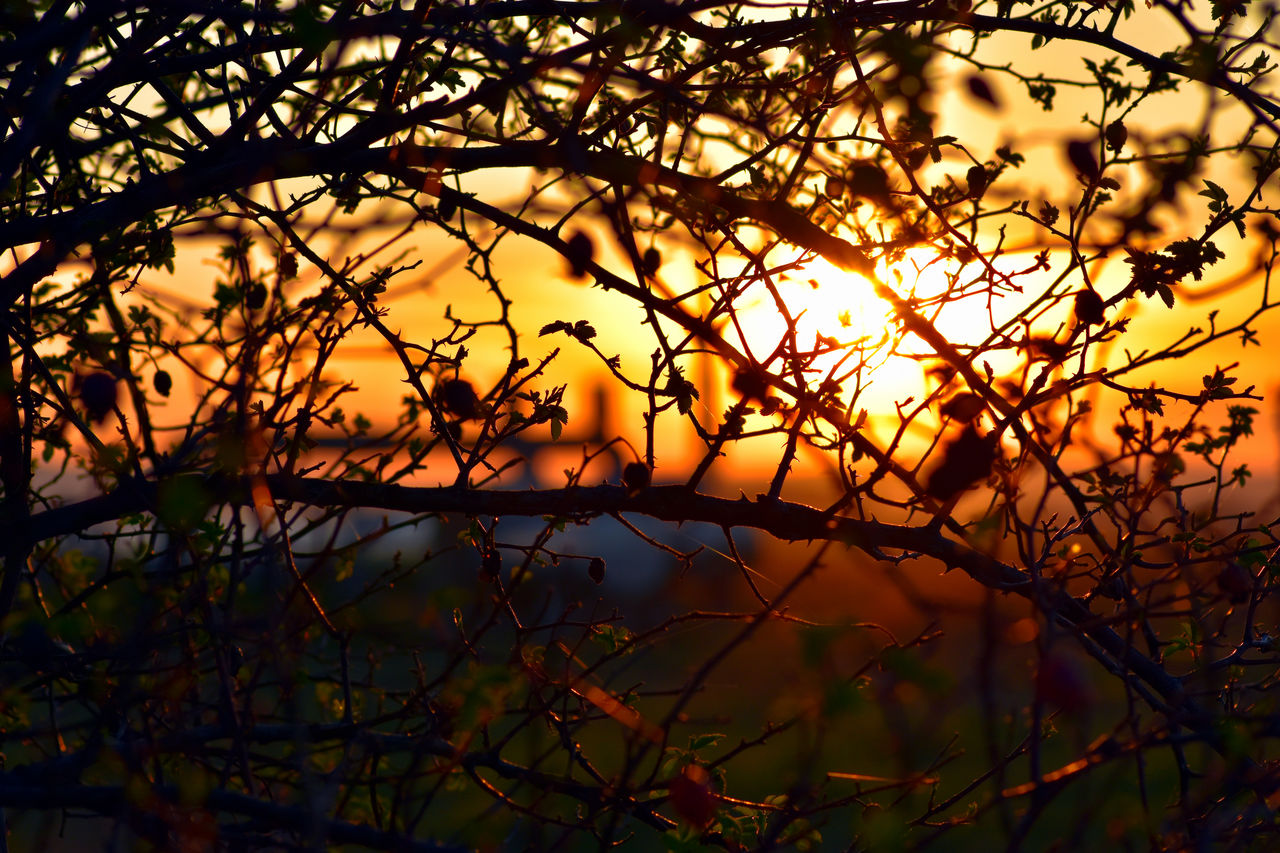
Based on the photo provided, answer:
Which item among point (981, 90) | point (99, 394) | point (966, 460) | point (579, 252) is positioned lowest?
point (966, 460)

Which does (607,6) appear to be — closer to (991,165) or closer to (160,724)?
(991,165)

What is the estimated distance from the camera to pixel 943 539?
2193 mm

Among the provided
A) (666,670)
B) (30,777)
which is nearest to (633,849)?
(666,670)

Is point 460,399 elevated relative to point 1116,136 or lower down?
lower down

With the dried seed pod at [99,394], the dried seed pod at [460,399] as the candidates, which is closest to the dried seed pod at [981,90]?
the dried seed pod at [460,399]

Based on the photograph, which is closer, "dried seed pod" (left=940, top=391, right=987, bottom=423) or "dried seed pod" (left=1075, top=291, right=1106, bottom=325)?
"dried seed pod" (left=940, top=391, right=987, bottom=423)

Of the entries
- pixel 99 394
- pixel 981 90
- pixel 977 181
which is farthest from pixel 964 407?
pixel 99 394

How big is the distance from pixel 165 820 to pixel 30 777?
0.43 metres

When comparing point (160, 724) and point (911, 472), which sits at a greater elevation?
point (911, 472)

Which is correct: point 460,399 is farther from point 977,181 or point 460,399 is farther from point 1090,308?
point 1090,308

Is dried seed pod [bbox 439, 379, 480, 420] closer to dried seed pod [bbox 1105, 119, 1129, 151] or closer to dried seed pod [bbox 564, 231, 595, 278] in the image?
dried seed pod [bbox 564, 231, 595, 278]

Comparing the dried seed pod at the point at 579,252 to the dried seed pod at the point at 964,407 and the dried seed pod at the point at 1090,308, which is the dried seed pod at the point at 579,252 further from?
the dried seed pod at the point at 1090,308

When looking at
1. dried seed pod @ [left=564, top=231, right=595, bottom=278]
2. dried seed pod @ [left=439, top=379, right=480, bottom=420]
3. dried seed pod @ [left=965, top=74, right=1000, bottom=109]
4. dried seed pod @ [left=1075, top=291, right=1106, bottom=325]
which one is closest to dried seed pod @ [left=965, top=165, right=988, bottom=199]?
dried seed pod @ [left=965, top=74, right=1000, bottom=109]

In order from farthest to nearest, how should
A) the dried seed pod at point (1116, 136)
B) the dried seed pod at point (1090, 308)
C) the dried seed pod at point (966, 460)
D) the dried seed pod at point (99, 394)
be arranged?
1. the dried seed pod at point (1116, 136)
2. the dried seed pod at point (1090, 308)
3. the dried seed pod at point (99, 394)
4. the dried seed pod at point (966, 460)
